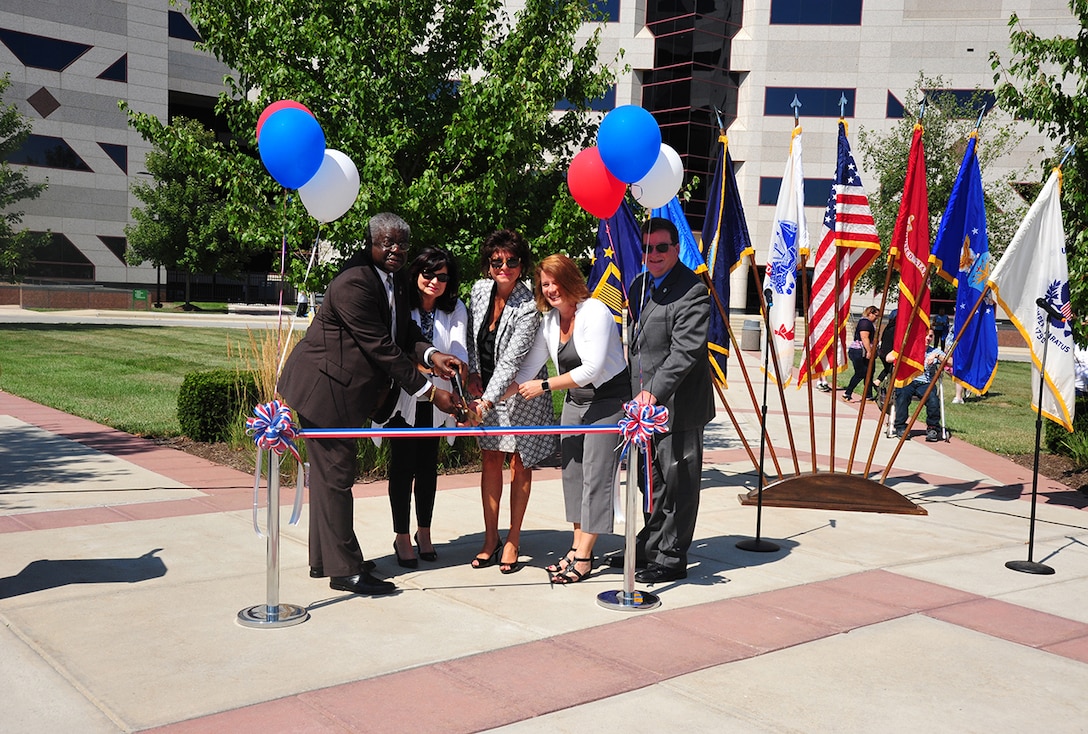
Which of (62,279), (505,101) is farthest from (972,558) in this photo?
(62,279)

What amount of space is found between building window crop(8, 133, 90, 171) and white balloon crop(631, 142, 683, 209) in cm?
5117

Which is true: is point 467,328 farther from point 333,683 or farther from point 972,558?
point 972,558

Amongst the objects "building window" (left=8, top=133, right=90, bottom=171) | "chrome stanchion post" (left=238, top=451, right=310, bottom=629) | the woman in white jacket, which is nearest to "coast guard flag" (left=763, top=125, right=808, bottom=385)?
the woman in white jacket

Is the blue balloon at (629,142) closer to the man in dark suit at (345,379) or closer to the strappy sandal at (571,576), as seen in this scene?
the man in dark suit at (345,379)

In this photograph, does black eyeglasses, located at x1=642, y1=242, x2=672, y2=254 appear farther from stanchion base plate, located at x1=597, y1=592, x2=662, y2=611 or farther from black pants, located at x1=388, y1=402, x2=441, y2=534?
stanchion base plate, located at x1=597, y1=592, x2=662, y2=611

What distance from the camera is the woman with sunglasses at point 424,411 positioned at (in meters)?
5.77

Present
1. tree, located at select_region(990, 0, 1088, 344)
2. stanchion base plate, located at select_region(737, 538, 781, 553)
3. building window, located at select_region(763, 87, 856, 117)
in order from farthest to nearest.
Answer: building window, located at select_region(763, 87, 856, 117) → tree, located at select_region(990, 0, 1088, 344) → stanchion base plate, located at select_region(737, 538, 781, 553)

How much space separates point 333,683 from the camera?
161 inches

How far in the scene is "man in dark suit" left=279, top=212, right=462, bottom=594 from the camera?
530 centimetres

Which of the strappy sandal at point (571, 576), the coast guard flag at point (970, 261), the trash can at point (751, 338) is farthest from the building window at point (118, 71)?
the strappy sandal at point (571, 576)

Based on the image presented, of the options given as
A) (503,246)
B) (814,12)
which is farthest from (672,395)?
(814,12)

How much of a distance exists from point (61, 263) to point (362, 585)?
52019 millimetres

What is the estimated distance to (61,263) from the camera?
5081cm

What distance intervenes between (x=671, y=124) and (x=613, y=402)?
44.0 m
